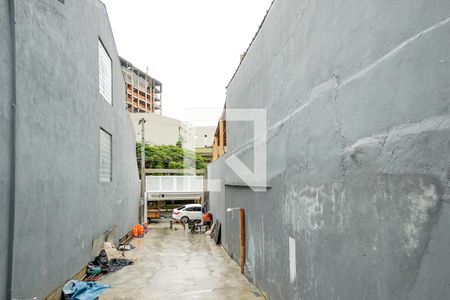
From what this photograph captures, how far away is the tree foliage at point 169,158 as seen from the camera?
38.1 m

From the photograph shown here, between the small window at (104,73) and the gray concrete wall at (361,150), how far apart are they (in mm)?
6795

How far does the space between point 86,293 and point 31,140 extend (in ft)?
9.73

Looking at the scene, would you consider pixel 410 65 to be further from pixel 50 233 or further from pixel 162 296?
pixel 162 296

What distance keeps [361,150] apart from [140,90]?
62.9 m

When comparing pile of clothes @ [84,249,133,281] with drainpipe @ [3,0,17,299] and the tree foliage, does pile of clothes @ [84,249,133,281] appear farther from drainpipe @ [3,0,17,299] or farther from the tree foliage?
the tree foliage

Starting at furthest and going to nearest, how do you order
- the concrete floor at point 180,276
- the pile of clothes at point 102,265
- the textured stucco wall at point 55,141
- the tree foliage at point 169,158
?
1. the tree foliage at point 169,158
2. the pile of clothes at point 102,265
3. the concrete floor at point 180,276
4. the textured stucco wall at point 55,141

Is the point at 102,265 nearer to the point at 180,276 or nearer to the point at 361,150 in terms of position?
the point at 180,276

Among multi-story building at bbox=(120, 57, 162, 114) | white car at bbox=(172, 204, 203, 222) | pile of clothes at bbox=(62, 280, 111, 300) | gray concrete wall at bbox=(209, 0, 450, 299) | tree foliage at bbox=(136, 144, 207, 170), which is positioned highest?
multi-story building at bbox=(120, 57, 162, 114)

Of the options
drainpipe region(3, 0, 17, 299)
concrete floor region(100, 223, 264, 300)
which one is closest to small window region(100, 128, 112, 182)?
concrete floor region(100, 223, 264, 300)

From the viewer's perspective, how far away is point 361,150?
3.05m

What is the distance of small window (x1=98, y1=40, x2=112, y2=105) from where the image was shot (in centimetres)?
1082

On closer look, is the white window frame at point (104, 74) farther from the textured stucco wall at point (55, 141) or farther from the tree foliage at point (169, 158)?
the tree foliage at point (169, 158)

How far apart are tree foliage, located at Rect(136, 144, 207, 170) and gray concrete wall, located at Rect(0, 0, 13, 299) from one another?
32566 mm

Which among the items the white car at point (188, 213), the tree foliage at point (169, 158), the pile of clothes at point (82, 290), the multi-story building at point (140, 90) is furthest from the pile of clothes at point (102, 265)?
the multi-story building at point (140, 90)
